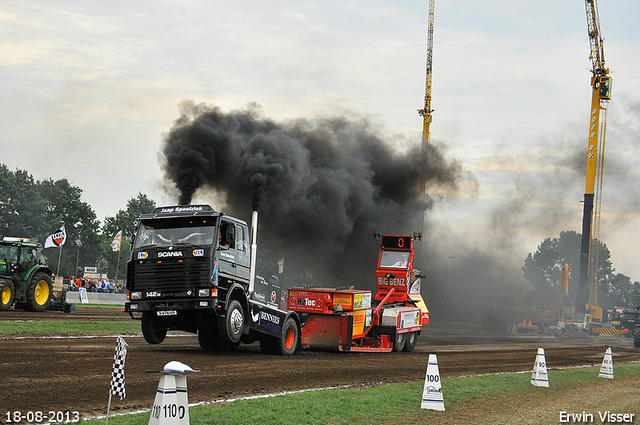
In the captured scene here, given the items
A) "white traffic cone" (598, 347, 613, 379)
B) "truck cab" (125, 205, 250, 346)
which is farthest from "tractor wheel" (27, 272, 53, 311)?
"white traffic cone" (598, 347, 613, 379)

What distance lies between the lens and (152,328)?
16281mm

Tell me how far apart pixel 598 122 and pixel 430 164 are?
1938 centimetres

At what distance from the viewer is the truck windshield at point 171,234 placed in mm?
15156

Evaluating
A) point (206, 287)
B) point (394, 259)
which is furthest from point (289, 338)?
point (394, 259)

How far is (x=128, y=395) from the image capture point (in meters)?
9.72

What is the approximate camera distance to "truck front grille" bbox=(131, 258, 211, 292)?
1489 cm

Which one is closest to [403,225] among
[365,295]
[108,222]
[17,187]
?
[365,295]

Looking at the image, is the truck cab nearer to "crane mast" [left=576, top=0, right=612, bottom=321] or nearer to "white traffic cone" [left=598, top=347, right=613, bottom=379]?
"white traffic cone" [left=598, top=347, right=613, bottom=379]

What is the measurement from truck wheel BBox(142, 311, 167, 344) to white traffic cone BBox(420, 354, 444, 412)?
7.96 meters

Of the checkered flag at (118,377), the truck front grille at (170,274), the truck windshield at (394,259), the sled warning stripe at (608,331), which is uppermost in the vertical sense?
the truck windshield at (394,259)

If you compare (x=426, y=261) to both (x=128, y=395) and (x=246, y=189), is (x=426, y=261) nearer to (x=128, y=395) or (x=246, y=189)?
(x=246, y=189)

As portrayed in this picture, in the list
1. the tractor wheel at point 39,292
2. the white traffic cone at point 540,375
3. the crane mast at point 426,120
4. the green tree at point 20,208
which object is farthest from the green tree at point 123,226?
the white traffic cone at point 540,375

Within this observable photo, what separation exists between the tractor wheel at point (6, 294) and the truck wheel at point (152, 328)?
39.8ft

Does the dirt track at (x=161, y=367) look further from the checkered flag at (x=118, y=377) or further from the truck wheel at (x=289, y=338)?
the checkered flag at (x=118, y=377)
